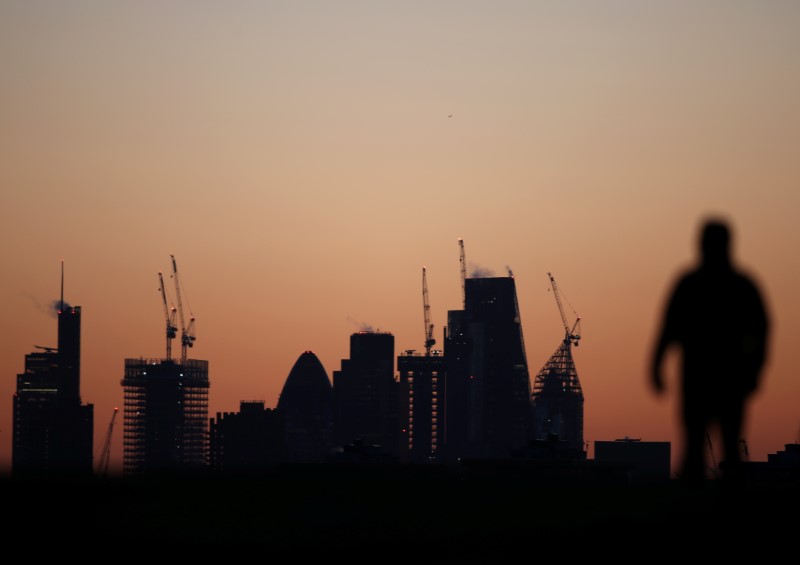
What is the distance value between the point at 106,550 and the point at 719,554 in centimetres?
683

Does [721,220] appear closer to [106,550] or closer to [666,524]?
[666,524]

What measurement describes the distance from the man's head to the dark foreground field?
316cm

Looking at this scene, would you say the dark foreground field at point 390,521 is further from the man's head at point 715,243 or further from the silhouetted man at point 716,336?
the man's head at point 715,243

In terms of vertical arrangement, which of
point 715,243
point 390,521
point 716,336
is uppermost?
point 715,243

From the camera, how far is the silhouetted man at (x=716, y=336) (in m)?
20.0

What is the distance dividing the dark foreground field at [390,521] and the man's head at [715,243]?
10.4 ft

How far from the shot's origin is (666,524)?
864 inches

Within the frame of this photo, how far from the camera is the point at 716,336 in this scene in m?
20.1

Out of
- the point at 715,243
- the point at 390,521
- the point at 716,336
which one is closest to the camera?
the point at 715,243

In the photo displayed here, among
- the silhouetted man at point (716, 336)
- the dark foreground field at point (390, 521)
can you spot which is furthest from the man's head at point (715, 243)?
the dark foreground field at point (390, 521)

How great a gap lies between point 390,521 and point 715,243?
621 centimetres

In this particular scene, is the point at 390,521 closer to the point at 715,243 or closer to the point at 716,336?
the point at 716,336

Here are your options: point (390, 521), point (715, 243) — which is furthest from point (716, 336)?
point (390, 521)

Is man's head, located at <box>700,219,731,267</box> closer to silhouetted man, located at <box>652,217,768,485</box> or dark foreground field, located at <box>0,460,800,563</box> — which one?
silhouetted man, located at <box>652,217,768,485</box>
